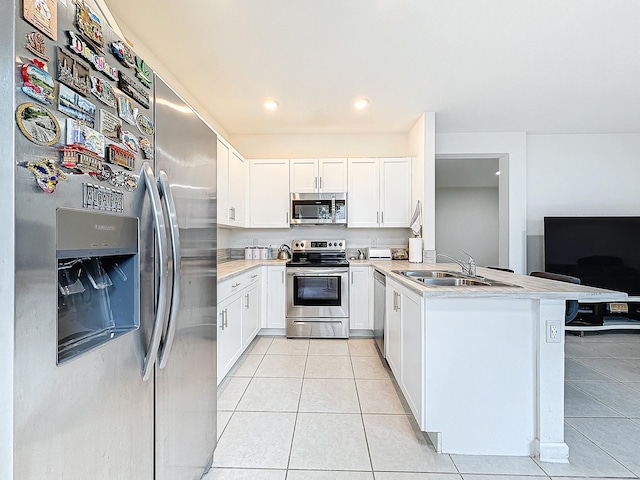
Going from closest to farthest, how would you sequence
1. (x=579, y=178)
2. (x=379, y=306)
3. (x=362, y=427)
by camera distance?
(x=362, y=427)
(x=379, y=306)
(x=579, y=178)

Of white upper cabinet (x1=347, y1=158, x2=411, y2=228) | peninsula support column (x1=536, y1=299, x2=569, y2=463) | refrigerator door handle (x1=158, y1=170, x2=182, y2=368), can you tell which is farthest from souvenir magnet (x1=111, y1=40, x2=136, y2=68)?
white upper cabinet (x1=347, y1=158, x2=411, y2=228)

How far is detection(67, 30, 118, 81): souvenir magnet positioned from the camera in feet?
2.39

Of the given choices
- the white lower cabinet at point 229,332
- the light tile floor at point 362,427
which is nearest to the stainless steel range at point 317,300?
the light tile floor at point 362,427

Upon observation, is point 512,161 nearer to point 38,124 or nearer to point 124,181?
point 124,181

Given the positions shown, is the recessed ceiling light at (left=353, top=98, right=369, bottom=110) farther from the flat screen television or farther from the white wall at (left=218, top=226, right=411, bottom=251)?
the flat screen television

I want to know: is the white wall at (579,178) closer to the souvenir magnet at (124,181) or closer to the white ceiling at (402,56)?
the white ceiling at (402,56)

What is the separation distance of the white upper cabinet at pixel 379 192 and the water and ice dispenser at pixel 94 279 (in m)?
3.18

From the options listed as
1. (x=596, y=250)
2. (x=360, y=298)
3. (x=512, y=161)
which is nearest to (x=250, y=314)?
(x=360, y=298)

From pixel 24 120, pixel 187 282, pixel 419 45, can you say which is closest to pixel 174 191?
pixel 187 282

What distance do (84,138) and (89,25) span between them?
0.30 metres

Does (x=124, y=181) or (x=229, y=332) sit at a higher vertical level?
(x=124, y=181)

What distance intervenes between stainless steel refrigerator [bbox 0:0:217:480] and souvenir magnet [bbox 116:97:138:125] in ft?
0.04

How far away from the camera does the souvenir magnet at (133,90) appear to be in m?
0.92

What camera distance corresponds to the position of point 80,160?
0.74 m
